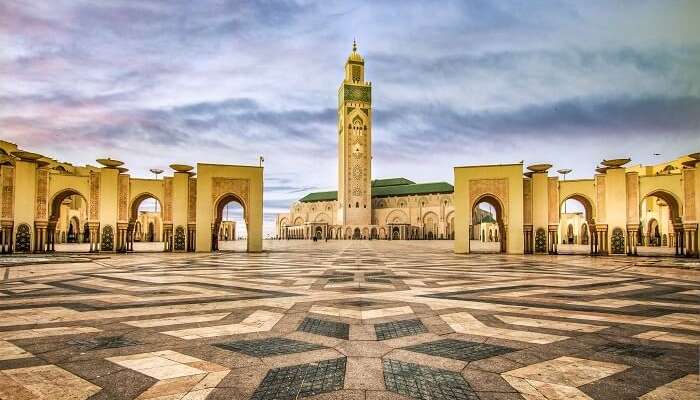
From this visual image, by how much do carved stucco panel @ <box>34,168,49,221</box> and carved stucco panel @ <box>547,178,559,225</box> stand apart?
26802mm

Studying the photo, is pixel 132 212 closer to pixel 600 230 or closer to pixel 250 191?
pixel 250 191

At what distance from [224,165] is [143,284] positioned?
16339mm

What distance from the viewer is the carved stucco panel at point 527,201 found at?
23078 mm

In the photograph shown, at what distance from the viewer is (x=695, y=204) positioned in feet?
65.9

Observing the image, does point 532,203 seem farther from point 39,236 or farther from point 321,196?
point 321,196

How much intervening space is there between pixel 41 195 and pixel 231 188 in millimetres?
9524

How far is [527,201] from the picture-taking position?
76.1ft

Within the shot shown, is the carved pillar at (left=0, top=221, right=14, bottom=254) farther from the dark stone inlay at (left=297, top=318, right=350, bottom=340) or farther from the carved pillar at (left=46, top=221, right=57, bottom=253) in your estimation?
the dark stone inlay at (left=297, top=318, right=350, bottom=340)

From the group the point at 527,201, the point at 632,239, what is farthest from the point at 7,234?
the point at 632,239

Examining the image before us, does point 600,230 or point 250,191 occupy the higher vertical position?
point 250,191

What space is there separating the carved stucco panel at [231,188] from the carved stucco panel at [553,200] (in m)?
16.9

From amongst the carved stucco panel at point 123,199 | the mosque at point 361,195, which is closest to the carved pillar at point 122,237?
the carved stucco panel at point 123,199

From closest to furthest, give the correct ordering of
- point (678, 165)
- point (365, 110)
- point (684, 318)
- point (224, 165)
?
1. point (684, 318)
2. point (224, 165)
3. point (678, 165)
4. point (365, 110)

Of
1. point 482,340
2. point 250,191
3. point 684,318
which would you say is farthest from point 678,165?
point 482,340
